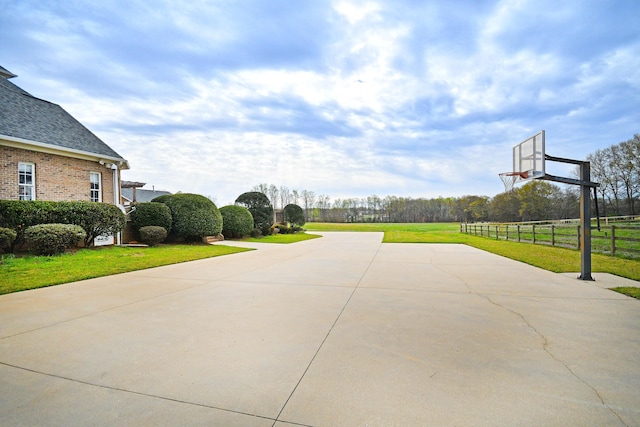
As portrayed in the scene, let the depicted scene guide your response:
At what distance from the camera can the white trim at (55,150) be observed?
37.3 ft

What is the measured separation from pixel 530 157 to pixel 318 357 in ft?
24.7

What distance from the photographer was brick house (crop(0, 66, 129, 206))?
11.6 m

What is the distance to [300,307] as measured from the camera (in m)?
4.52

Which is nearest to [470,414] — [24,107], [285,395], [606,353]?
[285,395]

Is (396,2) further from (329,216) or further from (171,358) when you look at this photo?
(329,216)

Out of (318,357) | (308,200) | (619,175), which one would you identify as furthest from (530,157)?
(308,200)

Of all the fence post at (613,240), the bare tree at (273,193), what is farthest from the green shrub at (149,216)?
the bare tree at (273,193)

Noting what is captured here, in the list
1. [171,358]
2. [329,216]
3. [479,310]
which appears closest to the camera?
[171,358]

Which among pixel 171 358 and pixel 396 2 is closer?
pixel 171 358

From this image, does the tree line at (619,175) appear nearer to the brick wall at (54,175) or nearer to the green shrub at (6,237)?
the brick wall at (54,175)

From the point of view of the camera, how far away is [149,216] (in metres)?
14.2

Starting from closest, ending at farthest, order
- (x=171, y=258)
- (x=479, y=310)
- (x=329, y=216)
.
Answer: (x=479, y=310), (x=171, y=258), (x=329, y=216)

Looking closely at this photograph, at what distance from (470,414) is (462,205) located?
68026mm

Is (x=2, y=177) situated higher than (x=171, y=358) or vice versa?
(x=2, y=177)
